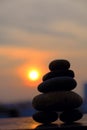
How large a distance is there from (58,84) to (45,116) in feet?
1.90

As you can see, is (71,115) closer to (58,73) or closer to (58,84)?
(58,84)

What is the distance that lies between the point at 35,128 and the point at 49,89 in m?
0.87

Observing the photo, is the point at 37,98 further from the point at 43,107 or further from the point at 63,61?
the point at 63,61

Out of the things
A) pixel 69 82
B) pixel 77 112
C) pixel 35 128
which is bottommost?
pixel 35 128

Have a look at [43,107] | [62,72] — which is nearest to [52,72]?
[62,72]

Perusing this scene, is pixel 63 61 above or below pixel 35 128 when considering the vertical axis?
above

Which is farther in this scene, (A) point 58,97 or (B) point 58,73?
(B) point 58,73

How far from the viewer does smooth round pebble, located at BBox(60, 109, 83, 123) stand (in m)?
7.19

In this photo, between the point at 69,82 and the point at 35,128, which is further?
the point at 69,82

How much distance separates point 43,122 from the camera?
24.1ft

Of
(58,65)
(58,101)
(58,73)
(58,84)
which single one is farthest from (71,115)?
(58,65)

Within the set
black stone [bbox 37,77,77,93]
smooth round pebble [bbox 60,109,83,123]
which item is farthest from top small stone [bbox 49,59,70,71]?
smooth round pebble [bbox 60,109,83,123]

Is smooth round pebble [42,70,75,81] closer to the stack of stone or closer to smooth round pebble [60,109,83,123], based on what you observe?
the stack of stone

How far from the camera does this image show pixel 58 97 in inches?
280
